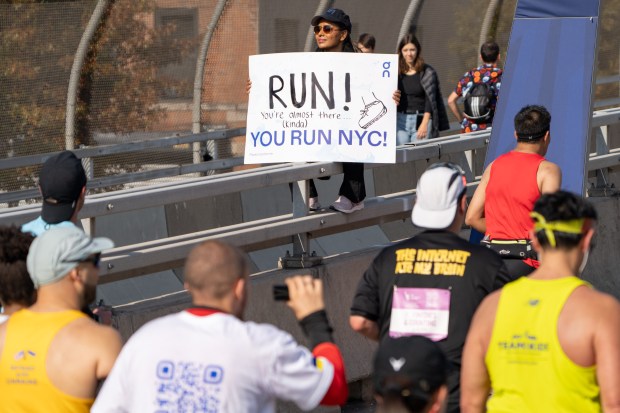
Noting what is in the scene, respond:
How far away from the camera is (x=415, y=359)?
3.78 meters

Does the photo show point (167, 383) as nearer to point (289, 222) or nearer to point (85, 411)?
point (85, 411)

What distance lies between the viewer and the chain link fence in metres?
11.2

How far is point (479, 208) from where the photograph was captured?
771cm

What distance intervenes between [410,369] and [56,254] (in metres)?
1.60

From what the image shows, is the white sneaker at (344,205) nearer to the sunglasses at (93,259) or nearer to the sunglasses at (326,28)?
the sunglasses at (326,28)

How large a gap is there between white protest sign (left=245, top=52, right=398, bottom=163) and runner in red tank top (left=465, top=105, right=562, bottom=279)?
1.53m

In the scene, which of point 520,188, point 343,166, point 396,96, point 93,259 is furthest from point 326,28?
point 93,259

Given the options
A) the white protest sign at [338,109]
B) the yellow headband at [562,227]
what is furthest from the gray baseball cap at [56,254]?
the white protest sign at [338,109]

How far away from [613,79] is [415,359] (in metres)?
15.0

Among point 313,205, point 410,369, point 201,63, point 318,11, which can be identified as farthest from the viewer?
point 318,11

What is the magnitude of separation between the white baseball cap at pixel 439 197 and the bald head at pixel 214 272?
1.43m

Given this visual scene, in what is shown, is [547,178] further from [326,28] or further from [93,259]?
[93,259]

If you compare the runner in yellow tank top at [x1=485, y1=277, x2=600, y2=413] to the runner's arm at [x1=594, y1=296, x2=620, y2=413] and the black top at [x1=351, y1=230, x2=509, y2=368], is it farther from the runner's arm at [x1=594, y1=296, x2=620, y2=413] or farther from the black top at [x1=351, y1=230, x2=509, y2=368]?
the black top at [x1=351, y1=230, x2=509, y2=368]

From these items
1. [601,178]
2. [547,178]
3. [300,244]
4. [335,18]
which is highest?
[335,18]
